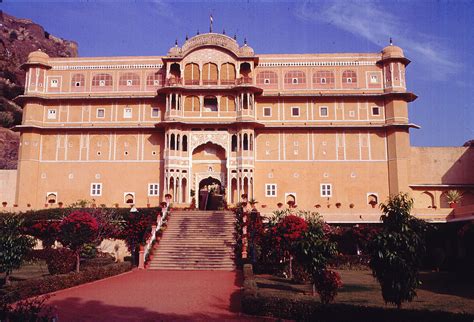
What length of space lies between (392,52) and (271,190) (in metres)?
Result: 15.4

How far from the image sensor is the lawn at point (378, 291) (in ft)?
45.9

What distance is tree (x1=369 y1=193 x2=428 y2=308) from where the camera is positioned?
11711mm

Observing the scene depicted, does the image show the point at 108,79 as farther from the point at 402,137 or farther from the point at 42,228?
the point at 402,137

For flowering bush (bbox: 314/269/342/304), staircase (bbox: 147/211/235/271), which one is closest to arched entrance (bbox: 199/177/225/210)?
staircase (bbox: 147/211/235/271)

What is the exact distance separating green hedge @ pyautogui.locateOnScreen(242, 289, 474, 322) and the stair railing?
1126 cm

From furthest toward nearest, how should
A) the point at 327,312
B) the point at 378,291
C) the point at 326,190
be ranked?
the point at 326,190
the point at 378,291
the point at 327,312

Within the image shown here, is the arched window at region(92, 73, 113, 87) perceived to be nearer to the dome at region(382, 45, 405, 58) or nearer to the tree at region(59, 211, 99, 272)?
the tree at region(59, 211, 99, 272)

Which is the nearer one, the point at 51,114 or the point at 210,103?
the point at 210,103

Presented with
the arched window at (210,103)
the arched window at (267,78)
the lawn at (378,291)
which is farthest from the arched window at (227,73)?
the lawn at (378,291)

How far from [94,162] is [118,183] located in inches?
108

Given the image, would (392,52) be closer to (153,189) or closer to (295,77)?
(295,77)

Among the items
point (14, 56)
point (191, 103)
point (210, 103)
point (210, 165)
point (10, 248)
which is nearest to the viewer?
point (10, 248)

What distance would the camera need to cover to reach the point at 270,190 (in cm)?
3562

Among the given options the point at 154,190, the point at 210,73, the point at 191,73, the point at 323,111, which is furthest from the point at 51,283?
the point at 323,111
